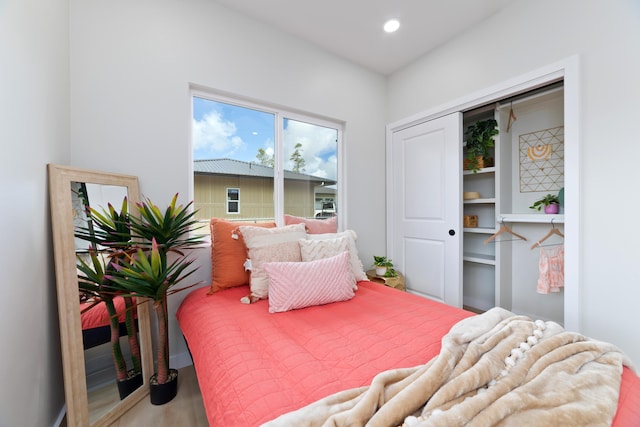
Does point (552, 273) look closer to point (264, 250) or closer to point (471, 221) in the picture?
point (471, 221)

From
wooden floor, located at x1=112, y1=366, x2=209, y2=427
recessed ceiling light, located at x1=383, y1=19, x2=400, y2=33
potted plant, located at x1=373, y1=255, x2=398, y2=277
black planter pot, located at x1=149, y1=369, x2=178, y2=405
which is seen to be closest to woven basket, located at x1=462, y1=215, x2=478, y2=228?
potted plant, located at x1=373, y1=255, x2=398, y2=277

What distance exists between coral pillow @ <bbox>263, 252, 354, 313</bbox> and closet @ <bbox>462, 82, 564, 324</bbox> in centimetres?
186

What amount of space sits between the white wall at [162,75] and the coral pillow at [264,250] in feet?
1.70

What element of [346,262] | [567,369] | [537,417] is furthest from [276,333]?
[567,369]

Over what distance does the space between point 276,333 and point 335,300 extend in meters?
0.53

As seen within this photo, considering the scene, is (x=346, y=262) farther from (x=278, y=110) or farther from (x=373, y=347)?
(x=278, y=110)

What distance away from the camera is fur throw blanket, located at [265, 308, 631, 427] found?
0.70 metres

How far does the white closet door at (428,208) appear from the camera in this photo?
8.66 ft

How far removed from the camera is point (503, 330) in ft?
3.57

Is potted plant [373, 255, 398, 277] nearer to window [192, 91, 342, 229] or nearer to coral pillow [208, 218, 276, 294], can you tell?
window [192, 91, 342, 229]

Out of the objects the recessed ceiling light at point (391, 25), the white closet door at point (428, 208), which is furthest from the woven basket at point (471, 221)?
the recessed ceiling light at point (391, 25)

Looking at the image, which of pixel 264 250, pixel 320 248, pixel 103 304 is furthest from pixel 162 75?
pixel 320 248

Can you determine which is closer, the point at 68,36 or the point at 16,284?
the point at 16,284

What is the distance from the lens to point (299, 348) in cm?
117
